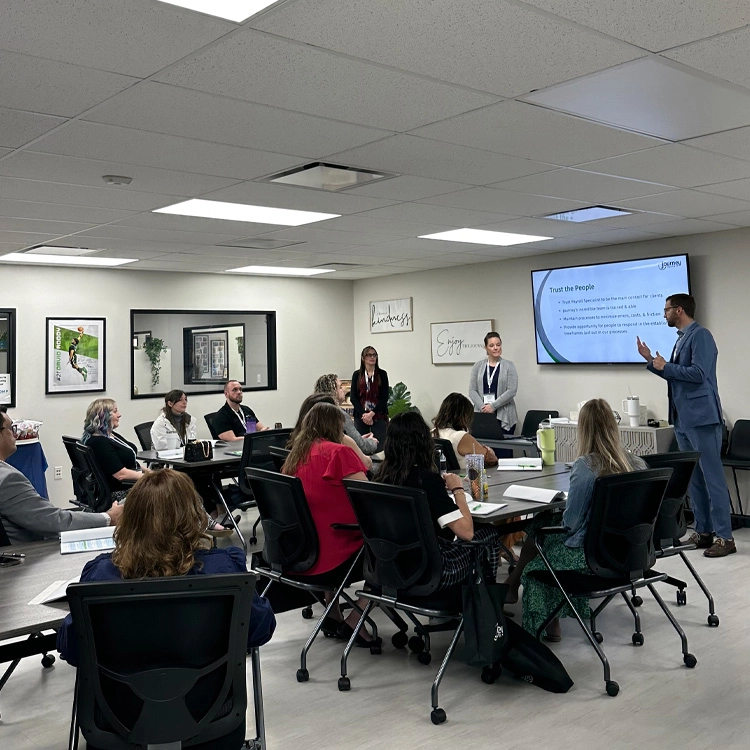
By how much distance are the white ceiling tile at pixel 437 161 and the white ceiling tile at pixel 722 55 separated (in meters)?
1.24

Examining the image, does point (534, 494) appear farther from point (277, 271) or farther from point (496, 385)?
point (277, 271)

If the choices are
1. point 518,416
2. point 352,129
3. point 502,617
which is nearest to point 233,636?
point 502,617

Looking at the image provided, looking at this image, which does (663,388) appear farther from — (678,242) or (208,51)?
(208,51)

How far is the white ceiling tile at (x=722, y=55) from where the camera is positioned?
255cm

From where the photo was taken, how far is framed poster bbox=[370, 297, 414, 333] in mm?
9844

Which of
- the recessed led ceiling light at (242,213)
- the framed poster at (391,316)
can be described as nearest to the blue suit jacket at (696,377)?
the recessed led ceiling light at (242,213)

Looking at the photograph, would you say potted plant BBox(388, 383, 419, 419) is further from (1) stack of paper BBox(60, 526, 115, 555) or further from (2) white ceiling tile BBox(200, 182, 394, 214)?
(1) stack of paper BBox(60, 526, 115, 555)

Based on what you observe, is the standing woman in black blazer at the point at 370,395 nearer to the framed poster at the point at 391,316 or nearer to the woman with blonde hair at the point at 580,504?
the framed poster at the point at 391,316

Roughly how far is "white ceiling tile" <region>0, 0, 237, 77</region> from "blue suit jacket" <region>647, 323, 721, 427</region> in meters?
4.17

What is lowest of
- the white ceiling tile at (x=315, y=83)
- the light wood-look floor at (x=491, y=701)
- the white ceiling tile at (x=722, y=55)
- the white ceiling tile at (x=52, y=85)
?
the light wood-look floor at (x=491, y=701)

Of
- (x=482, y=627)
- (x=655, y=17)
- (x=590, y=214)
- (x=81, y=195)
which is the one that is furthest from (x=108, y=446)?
(x=655, y=17)

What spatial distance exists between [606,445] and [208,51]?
2468 mm

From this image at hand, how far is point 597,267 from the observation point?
7633 mm

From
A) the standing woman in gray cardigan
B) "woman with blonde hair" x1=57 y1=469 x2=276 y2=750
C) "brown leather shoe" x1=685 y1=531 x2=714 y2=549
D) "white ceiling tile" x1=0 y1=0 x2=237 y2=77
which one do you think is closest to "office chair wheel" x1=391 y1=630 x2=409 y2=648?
"woman with blonde hair" x1=57 y1=469 x2=276 y2=750
